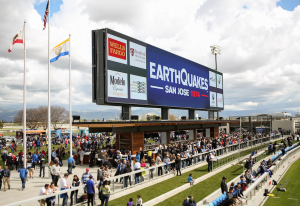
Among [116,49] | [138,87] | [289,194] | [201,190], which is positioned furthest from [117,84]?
[289,194]

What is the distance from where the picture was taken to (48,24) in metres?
19.7

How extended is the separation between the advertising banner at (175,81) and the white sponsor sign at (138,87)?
3.47 feet

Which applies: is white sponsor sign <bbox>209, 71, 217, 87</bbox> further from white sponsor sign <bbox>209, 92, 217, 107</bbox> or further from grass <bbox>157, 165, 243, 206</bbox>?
grass <bbox>157, 165, 243, 206</bbox>

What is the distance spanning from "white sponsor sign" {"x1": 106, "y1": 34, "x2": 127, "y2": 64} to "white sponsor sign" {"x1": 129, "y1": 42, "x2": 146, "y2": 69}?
1018 millimetres

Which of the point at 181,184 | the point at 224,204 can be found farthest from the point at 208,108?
the point at 224,204

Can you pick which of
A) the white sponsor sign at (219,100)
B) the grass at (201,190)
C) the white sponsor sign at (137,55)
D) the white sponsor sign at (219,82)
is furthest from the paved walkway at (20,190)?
the white sponsor sign at (219,82)

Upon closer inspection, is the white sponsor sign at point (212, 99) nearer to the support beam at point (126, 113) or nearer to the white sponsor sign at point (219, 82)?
the white sponsor sign at point (219, 82)

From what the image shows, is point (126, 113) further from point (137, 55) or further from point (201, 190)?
point (201, 190)

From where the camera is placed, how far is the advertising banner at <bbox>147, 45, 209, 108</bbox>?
2984 cm

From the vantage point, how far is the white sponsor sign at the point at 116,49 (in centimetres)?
2369

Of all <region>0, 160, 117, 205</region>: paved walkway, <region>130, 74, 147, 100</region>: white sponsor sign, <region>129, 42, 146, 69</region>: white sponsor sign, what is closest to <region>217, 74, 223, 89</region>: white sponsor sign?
<region>129, 42, 146, 69</region>: white sponsor sign

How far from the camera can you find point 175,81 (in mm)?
34344

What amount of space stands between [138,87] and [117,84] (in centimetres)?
350

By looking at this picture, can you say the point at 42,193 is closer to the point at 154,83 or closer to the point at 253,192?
the point at 253,192
